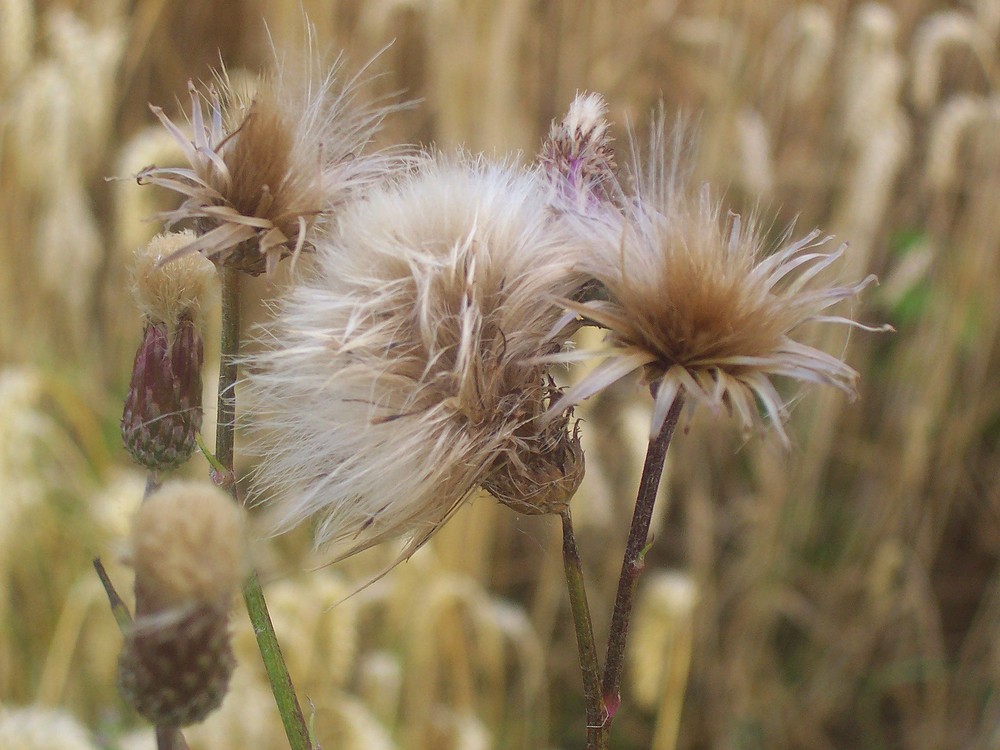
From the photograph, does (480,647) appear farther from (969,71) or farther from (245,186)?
(969,71)

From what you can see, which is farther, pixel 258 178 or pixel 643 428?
pixel 643 428

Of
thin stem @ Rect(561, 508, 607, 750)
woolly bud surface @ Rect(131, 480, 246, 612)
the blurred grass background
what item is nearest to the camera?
woolly bud surface @ Rect(131, 480, 246, 612)

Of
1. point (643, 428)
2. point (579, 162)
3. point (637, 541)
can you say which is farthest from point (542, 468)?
point (643, 428)

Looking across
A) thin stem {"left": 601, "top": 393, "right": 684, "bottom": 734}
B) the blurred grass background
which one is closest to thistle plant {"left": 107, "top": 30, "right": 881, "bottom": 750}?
thin stem {"left": 601, "top": 393, "right": 684, "bottom": 734}

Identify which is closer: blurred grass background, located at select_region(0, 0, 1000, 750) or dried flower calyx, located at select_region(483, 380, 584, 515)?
dried flower calyx, located at select_region(483, 380, 584, 515)

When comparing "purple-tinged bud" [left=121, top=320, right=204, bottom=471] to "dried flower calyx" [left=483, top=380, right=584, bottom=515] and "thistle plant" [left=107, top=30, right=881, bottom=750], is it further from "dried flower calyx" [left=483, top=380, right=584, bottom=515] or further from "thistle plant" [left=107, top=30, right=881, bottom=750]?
"dried flower calyx" [left=483, top=380, right=584, bottom=515]

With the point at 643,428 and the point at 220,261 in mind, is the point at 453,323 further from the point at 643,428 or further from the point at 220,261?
the point at 643,428
